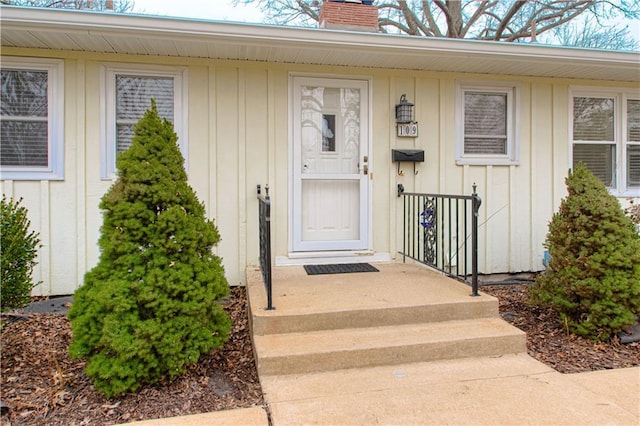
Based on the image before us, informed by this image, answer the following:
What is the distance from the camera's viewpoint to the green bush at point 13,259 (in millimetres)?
2791

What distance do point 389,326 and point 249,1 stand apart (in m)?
9.65

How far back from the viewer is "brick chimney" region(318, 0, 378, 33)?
171 inches

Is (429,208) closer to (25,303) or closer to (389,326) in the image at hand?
(389,326)

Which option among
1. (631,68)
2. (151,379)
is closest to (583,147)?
(631,68)

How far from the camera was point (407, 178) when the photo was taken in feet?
15.5

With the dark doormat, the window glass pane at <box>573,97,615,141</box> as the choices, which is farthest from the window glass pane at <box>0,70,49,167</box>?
the window glass pane at <box>573,97,615,141</box>

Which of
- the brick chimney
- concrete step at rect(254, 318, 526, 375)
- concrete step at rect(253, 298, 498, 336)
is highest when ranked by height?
the brick chimney

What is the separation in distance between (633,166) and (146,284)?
5.68 meters

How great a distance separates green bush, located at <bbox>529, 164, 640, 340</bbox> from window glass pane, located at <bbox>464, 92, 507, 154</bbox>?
1430 millimetres

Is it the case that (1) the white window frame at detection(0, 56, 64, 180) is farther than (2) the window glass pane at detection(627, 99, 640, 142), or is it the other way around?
(2) the window glass pane at detection(627, 99, 640, 142)

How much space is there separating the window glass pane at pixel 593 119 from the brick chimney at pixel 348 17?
2.68 metres

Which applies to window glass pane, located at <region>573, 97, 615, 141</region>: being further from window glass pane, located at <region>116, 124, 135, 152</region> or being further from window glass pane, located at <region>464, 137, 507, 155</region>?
window glass pane, located at <region>116, 124, 135, 152</region>

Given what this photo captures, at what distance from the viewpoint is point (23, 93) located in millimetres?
4047

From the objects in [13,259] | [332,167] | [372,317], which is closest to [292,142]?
[332,167]
